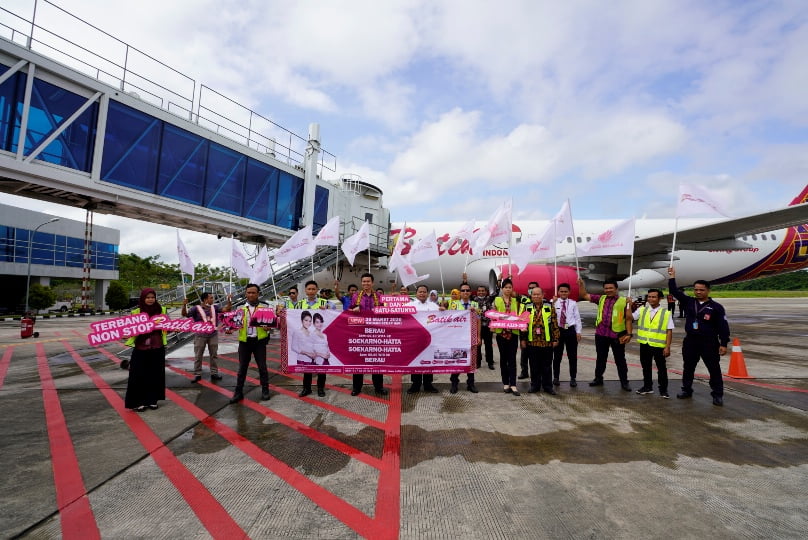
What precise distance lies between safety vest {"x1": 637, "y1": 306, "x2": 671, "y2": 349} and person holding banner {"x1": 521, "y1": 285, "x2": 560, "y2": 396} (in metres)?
1.29

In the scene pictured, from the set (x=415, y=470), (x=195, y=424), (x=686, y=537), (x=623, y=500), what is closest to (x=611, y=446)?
(x=623, y=500)

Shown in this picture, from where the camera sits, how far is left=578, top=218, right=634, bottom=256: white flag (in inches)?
282

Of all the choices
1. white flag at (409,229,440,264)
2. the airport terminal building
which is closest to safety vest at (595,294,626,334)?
white flag at (409,229,440,264)

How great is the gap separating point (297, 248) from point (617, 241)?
675 centimetres

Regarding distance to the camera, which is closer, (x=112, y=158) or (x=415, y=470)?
(x=415, y=470)

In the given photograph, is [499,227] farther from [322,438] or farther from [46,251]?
[46,251]

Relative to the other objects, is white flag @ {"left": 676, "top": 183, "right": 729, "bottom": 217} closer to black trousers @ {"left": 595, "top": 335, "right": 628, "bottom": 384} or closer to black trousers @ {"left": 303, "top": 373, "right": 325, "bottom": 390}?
black trousers @ {"left": 595, "top": 335, "right": 628, "bottom": 384}

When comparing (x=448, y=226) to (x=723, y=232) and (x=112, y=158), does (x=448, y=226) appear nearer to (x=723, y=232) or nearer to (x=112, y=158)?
(x=723, y=232)

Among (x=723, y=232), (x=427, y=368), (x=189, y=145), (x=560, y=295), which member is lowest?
(x=427, y=368)

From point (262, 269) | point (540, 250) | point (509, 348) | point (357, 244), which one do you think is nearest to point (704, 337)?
point (509, 348)

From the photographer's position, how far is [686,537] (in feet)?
7.98

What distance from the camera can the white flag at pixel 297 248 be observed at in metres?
8.30

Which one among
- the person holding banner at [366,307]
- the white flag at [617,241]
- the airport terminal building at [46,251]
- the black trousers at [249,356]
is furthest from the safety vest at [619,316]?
the airport terminal building at [46,251]

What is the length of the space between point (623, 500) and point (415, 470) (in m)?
1.69
